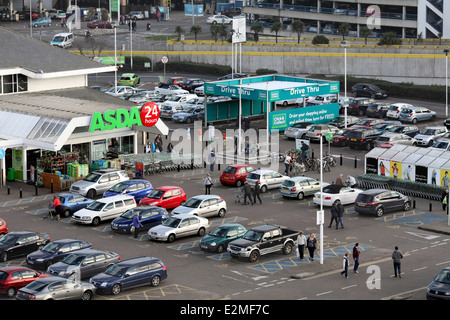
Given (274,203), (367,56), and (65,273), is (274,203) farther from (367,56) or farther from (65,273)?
(367,56)

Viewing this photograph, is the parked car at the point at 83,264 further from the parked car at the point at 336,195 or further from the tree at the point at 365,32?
the tree at the point at 365,32

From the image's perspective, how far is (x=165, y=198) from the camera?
49969mm

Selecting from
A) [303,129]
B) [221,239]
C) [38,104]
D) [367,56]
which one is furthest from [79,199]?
[367,56]

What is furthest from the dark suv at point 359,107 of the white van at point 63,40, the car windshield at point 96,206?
the white van at point 63,40

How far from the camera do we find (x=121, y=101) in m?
66.8

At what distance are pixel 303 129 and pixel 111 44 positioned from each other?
4896cm

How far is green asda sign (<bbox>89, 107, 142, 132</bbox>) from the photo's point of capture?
57938 mm

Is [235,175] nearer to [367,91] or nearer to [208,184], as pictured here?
[208,184]

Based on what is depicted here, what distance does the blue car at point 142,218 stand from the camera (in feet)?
150

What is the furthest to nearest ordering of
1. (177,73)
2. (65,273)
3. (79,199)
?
(177,73), (79,199), (65,273)

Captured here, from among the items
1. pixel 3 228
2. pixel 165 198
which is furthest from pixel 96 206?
pixel 3 228

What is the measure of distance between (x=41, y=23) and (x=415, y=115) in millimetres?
68297

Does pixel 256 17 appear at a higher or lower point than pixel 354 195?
higher

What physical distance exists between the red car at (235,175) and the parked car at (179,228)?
995 cm
